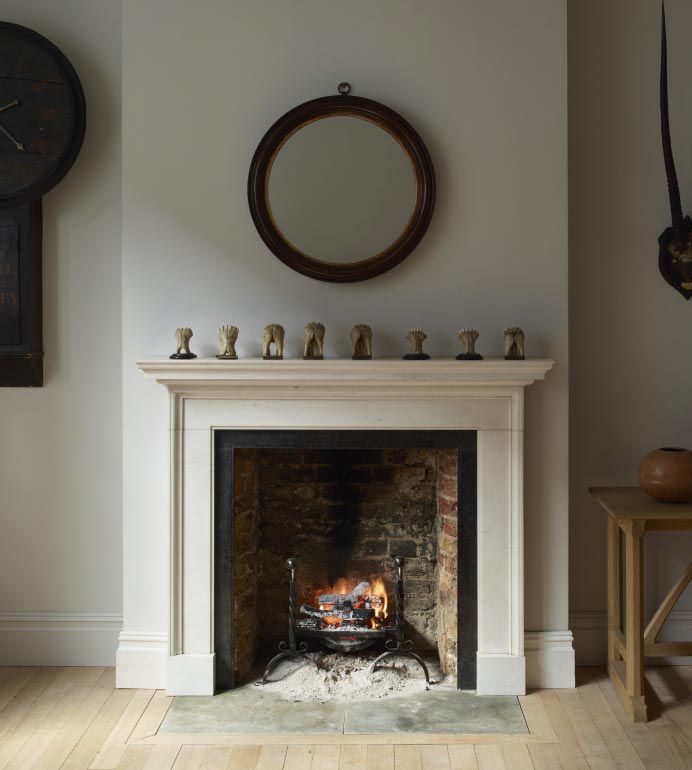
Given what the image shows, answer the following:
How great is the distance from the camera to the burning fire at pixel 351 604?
3.25 metres

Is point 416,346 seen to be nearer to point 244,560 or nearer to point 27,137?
point 244,560

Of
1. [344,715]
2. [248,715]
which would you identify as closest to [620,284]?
[344,715]

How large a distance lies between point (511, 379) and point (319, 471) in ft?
2.98

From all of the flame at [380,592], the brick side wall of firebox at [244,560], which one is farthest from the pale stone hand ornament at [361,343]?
the flame at [380,592]

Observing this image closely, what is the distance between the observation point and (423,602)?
3.38 m

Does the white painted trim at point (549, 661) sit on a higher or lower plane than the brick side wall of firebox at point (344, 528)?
lower

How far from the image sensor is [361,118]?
3.02 meters

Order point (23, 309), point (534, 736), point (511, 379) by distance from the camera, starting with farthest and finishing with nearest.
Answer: point (23, 309), point (511, 379), point (534, 736)

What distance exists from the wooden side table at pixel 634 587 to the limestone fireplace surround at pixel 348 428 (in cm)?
37

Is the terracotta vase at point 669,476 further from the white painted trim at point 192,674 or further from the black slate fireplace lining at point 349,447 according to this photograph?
the white painted trim at point 192,674

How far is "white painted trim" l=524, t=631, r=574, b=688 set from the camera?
10.1 feet

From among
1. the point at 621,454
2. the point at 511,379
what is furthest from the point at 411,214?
the point at 621,454

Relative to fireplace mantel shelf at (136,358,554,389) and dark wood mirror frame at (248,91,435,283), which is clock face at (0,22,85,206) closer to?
dark wood mirror frame at (248,91,435,283)

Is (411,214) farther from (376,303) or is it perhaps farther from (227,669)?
(227,669)
